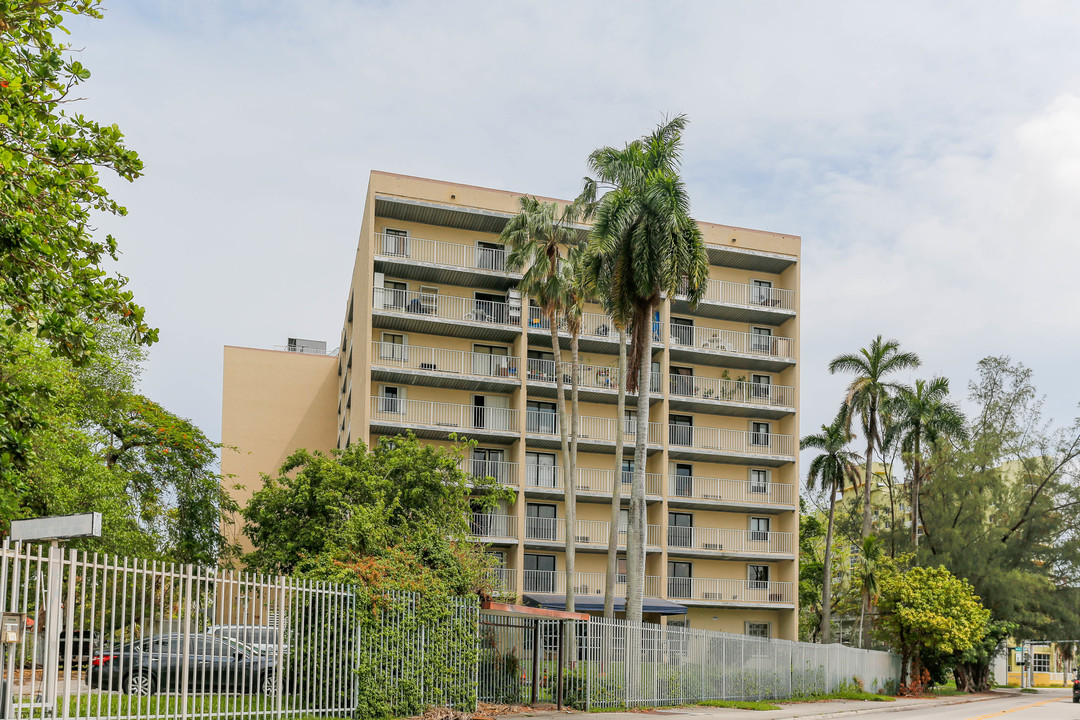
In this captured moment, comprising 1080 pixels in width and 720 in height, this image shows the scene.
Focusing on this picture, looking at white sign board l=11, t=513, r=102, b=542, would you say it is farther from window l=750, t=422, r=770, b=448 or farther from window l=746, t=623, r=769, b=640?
window l=746, t=623, r=769, b=640

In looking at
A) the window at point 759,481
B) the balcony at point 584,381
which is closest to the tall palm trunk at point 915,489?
the window at point 759,481

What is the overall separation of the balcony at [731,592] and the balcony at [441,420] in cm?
1068

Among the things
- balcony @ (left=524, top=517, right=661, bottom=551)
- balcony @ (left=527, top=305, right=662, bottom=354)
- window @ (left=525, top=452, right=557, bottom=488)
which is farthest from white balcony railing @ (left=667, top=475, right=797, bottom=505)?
balcony @ (left=527, top=305, right=662, bottom=354)

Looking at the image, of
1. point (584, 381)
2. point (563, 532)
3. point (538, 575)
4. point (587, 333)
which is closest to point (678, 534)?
point (563, 532)

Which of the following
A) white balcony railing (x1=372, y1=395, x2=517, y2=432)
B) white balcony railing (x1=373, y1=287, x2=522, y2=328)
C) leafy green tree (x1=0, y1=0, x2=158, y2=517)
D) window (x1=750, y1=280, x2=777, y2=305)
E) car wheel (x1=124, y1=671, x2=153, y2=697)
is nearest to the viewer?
leafy green tree (x1=0, y1=0, x2=158, y2=517)

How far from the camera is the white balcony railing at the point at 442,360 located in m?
43.6

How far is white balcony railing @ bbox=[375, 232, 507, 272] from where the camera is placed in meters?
43.9

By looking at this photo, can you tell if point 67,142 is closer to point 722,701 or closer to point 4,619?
point 4,619

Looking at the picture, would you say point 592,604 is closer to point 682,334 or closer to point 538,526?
point 538,526

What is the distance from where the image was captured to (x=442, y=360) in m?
44.9

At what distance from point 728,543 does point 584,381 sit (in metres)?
10.7

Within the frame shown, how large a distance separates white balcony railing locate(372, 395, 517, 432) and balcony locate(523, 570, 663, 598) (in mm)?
6570

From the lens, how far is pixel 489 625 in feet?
73.8

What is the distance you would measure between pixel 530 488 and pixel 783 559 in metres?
13.9
